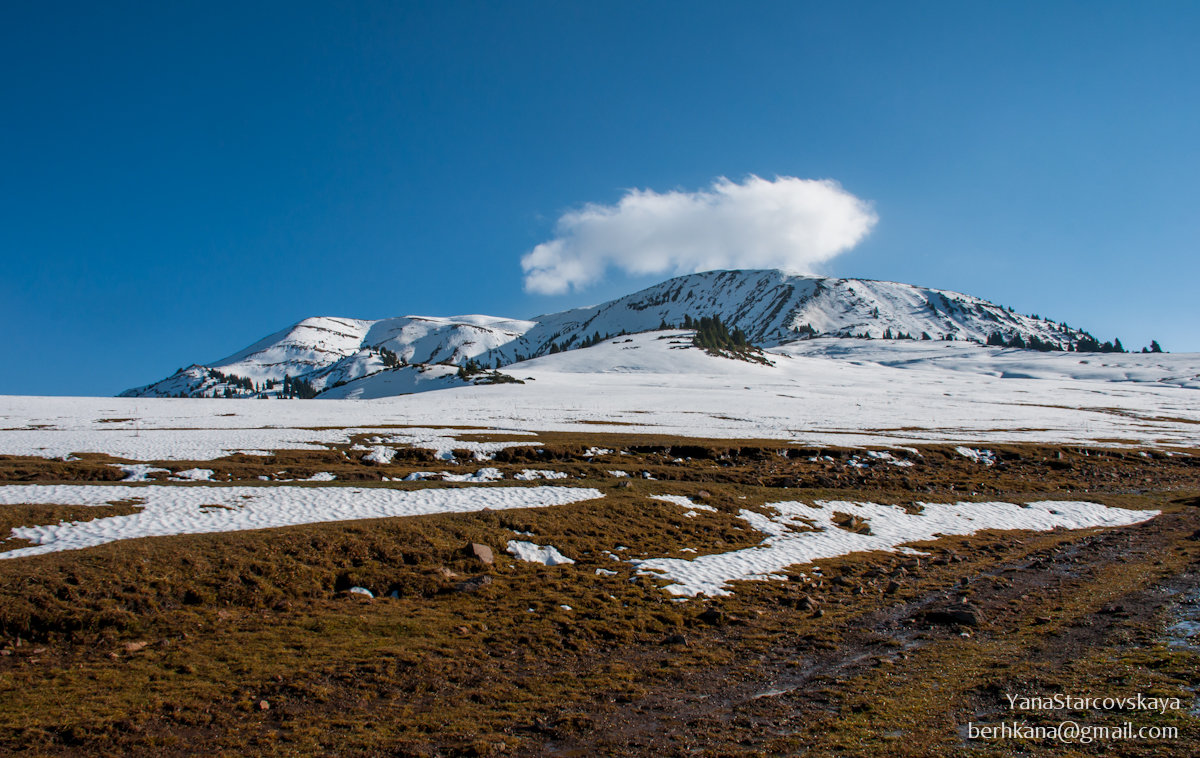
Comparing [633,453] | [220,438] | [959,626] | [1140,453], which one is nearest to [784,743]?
[959,626]

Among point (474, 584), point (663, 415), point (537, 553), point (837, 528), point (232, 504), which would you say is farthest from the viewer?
point (663, 415)

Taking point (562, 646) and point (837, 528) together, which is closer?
point (562, 646)

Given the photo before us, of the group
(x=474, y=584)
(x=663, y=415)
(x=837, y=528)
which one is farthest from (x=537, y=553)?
(x=663, y=415)

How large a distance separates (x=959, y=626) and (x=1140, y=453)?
49130 millimetres

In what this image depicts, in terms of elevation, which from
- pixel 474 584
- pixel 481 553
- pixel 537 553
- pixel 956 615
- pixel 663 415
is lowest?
→ pixel 956 615

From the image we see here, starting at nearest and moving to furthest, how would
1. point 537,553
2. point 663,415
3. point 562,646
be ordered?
point 562,646 → point 537,553 → point 663,415

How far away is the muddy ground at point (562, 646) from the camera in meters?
8.45

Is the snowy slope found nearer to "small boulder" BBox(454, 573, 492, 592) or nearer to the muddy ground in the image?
the muddy ground

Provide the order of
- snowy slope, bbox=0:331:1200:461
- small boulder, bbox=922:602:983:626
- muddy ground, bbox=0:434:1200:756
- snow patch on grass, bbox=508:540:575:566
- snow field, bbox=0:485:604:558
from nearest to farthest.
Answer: muddy ground, bbox=0:434:1200:756, small boulder, bbox=922:602:983:626, snow field, bbox=0:485:604:558, snow patch on grass, bbox=508:540:575:566, snowy slope, bbox=0:331:1200:461

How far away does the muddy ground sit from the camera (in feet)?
27.7

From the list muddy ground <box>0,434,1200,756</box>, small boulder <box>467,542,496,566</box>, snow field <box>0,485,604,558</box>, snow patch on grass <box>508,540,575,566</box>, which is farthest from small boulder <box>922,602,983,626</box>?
snow field <box>0,485,604,558</box>

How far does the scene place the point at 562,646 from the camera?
12242 millimetres

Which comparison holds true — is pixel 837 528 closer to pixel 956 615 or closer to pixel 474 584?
pixel 956 615

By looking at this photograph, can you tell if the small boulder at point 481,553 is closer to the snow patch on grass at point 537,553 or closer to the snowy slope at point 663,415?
A: the snow patch on grass at point 537,553
